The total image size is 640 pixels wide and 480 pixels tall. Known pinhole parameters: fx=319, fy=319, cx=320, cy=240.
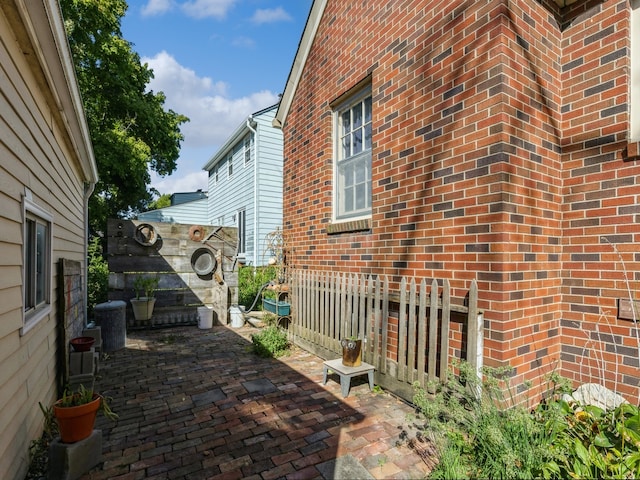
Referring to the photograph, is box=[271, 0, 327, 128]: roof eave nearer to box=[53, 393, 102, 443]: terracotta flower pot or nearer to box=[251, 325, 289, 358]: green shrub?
box=[251, 325, 289, 358]: green shrub

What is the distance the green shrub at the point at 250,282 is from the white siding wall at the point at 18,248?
6.16 metres

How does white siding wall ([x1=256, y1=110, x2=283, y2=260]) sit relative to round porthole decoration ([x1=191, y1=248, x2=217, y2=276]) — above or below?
above

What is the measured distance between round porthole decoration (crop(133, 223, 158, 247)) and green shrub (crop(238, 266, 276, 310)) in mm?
3227

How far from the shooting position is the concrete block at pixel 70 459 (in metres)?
2.13

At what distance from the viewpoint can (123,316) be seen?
18.1ft

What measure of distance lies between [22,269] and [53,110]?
6.87 ft

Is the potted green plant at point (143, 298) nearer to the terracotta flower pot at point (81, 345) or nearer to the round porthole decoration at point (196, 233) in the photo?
the round porthole decoration at point (196, 233)

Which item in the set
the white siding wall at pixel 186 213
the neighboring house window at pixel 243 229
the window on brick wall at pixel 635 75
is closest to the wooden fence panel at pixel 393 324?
the window on brick wall at pixel 635 75

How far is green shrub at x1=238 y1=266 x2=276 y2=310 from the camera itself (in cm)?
945

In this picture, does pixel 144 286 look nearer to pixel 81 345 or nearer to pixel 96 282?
pixel 81 345

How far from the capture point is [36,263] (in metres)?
2.88

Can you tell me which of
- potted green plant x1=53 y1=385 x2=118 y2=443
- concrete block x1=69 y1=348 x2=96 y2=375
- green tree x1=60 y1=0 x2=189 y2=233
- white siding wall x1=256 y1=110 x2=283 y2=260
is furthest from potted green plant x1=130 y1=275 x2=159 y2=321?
green tree x1=60 y1=0 x2=189 y2=233

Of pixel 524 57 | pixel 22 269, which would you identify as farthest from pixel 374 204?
pixel 22 269

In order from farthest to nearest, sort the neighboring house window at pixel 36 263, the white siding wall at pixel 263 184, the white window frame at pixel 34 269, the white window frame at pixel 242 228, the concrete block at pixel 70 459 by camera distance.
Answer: the white window frame at pixel 242 228 < the white siding wall at pixel 263 184 < the neighboring house window at pixel 36 263 < the white window frame at pixel 34 269 < the concrete block at pixel 70 459
